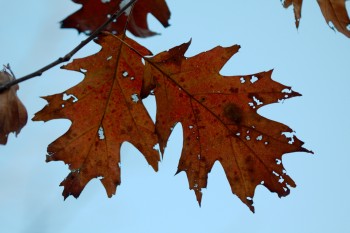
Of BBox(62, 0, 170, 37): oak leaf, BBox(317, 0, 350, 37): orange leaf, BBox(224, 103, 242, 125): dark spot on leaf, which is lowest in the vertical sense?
BBox(224, 103, 242, 125): dark spot on leaf

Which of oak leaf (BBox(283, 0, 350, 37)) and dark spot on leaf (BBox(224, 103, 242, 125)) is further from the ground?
oak leaf (BBox(283, 0, 350, 37))

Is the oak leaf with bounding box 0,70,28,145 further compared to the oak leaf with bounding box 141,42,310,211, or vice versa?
the oak leaf with bounding box 141,42,310,211

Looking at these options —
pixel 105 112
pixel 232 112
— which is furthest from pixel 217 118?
pixel 105 112

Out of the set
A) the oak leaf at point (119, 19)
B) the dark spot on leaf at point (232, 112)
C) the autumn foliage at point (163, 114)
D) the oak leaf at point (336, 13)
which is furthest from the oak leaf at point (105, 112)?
the oak leaf at point (336, 13)

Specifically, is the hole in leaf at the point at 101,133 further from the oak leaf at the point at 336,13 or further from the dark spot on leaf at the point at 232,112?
the oak leaf at the point at 336,13

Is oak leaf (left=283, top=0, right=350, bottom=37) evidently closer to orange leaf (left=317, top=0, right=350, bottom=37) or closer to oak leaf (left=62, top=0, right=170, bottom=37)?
orange leaf (left=317, top=0, right=350, bottom=37)

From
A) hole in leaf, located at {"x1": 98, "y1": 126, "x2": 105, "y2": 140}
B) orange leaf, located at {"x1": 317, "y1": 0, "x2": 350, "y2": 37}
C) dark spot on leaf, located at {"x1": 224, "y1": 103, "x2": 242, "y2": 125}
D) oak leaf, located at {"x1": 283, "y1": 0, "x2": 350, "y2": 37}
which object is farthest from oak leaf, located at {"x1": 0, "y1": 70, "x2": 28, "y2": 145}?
orange leaf, located at {"x1": 317, "y1": 0, "x2": 350, "y2": 37}

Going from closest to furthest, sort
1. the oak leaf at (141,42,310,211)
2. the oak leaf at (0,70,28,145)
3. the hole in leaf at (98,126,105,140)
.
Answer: the oak leaf at (0,70,28,145)
the oak leaf at (141,42,310,211)
the hole in leaf at (98,126,105,140)

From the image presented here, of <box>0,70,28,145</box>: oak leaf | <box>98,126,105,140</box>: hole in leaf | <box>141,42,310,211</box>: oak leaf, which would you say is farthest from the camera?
<box>98,126,105,140</box>: hole in leaf
